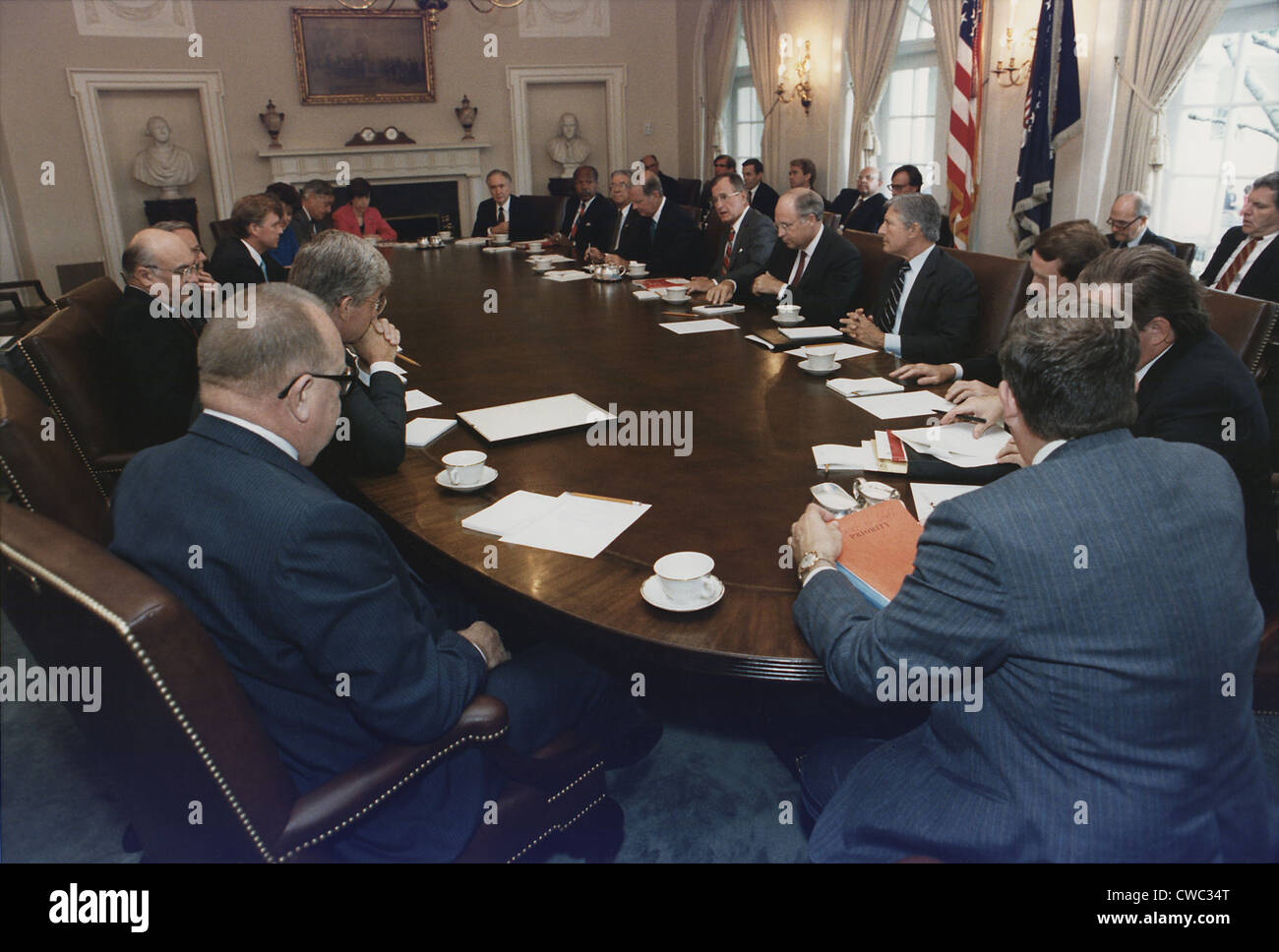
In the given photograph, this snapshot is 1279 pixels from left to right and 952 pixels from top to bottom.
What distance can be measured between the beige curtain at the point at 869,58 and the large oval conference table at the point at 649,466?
4647mm

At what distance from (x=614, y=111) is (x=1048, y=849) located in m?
10.7

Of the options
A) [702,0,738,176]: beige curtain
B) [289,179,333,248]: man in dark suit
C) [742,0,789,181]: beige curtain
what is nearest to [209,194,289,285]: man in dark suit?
[289,179,333,248]: man in dark suit

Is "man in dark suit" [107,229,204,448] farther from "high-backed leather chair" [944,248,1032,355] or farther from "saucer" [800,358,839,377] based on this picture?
"high-backed leather chair" [944,248,1032,355]

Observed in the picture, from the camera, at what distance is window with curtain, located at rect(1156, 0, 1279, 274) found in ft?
15.6

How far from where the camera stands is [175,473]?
49.9 inches

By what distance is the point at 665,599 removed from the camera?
4.66 ft

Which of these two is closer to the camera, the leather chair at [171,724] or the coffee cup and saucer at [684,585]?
the leather chair at [171,724]

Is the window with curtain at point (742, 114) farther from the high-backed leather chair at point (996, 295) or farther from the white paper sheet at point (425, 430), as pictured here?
the white paper sheet at point (425, 430)

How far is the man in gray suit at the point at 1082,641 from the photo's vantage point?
1076mm

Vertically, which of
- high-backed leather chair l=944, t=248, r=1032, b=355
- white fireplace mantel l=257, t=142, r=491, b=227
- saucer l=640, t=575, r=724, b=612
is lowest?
saucer l=640, t=575, r=724, b=612

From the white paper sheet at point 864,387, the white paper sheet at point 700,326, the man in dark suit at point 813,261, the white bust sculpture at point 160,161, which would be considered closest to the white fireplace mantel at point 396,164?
the white bust sculpture at point 160,161

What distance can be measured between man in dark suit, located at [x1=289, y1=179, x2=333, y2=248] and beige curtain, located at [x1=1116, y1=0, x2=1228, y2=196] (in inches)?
217
